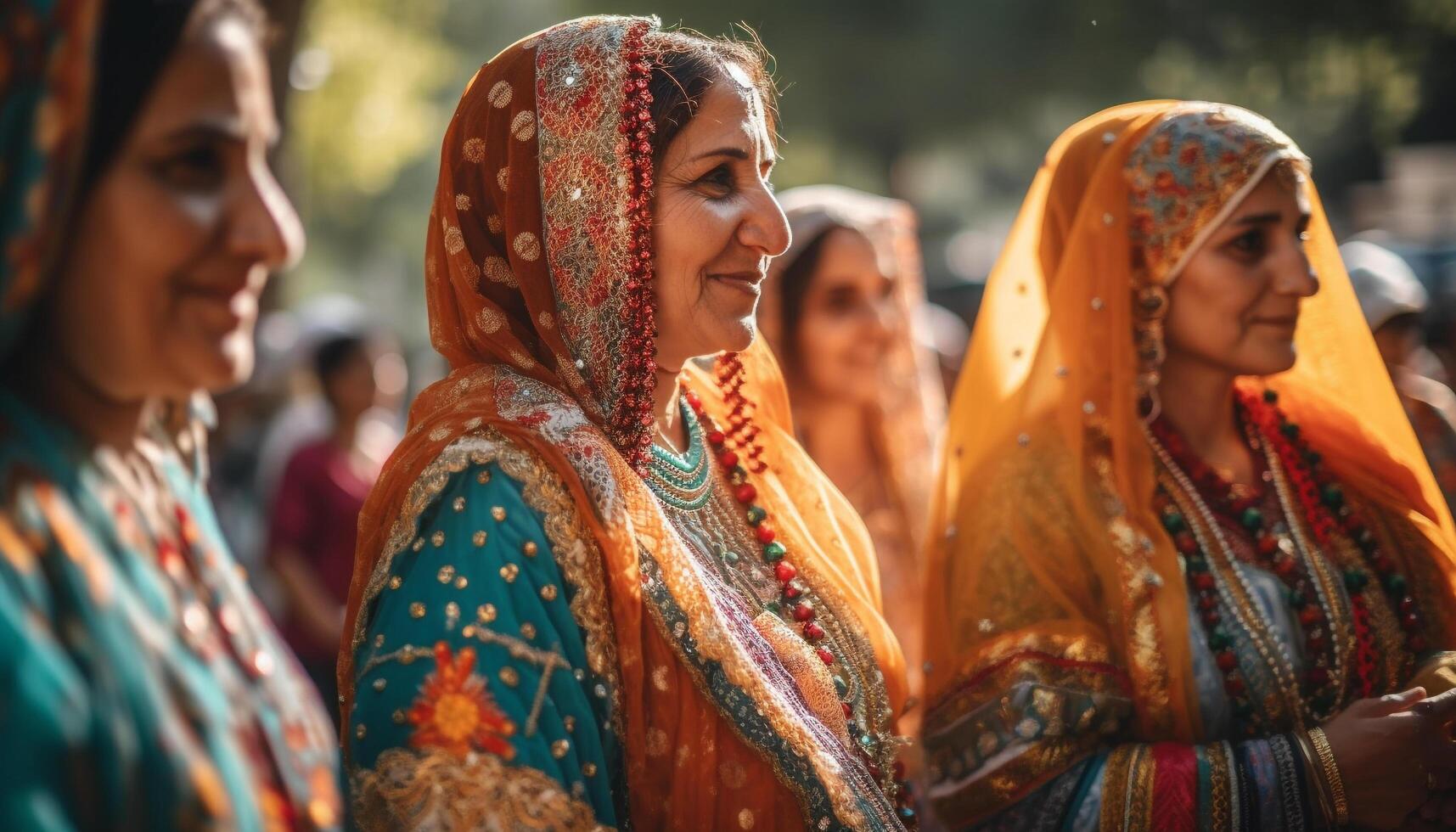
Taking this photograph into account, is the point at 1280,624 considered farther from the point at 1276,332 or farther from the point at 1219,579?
the point at 1276,332

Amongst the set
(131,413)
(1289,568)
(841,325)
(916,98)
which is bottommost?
(1289,568)

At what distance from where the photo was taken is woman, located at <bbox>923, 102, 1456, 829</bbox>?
273 cm

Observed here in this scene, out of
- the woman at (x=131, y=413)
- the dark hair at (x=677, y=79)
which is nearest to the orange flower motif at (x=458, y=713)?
the woman at (x=131, y=413)

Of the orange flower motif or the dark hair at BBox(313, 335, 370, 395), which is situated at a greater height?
the dark hair at BBox(313, 335, 370, 395)

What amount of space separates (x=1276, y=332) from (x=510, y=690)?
81.1 inches

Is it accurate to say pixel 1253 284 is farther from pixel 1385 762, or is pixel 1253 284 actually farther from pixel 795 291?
pixel 795 291

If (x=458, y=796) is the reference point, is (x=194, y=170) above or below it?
above

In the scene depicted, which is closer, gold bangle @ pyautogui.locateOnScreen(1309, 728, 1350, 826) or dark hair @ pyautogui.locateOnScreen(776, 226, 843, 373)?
gold bangle @ pyautogui.locateOnScreen(1309, 728, 1350, 826)

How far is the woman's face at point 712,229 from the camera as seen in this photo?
235 centimetres

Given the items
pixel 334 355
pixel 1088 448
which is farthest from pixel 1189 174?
pixel 334 355

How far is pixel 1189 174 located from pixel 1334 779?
1.37m

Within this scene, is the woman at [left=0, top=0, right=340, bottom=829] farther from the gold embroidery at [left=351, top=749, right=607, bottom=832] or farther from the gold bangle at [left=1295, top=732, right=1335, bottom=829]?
the gold bangle at [left=1295, top=732, right=1335, bottom=829]

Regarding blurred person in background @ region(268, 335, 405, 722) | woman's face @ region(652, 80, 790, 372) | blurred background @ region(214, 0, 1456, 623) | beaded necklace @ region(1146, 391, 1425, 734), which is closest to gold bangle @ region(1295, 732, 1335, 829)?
beaded necklace @ region(1146, 391, 1425, 734)

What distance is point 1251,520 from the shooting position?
121 inches
